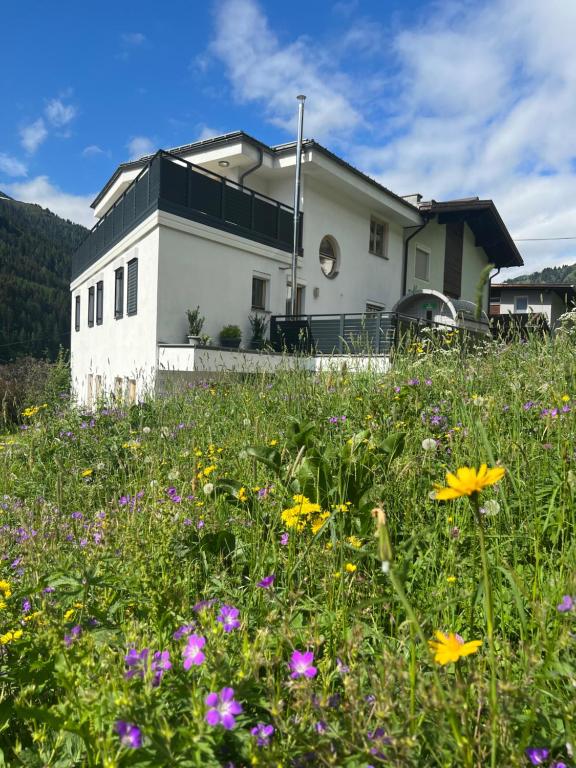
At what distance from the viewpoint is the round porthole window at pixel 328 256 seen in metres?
18.3

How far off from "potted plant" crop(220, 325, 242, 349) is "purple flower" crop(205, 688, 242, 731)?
523 inches

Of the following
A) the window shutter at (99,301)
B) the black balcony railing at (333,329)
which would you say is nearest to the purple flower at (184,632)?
the black balcony railing at (333,329)

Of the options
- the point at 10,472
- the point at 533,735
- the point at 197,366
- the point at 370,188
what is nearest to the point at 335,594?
the point at 533,735

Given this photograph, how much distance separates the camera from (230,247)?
48.8 feet

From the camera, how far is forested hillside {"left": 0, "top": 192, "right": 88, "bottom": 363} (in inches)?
2036

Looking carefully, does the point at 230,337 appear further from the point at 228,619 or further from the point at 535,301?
the point at 535,301

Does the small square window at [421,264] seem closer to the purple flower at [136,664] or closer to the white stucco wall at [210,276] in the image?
the white stucco wall at [210,276]

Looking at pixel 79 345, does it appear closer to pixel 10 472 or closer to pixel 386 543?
pixel 10 472

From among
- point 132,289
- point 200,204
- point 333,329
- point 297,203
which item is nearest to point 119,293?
point 132,289

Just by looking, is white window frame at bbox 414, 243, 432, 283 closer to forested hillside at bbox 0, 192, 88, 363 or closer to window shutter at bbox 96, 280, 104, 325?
window shutter at bbox 96, 280, 104, 325

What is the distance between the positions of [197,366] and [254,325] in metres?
3.93

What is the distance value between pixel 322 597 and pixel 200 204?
45.0 ft

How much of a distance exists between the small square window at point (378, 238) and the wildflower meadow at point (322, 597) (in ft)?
55.8

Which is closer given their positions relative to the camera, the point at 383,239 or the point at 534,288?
the point at 383,239
